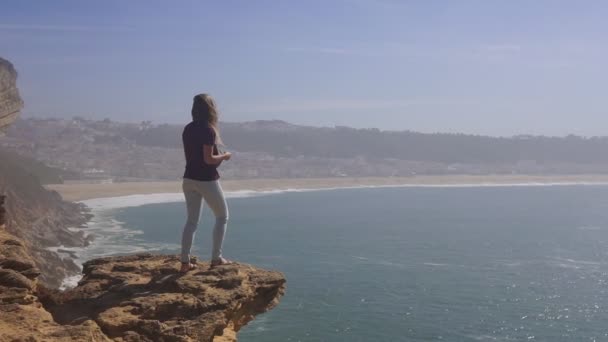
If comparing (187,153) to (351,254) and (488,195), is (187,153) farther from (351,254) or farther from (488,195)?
(488,195)

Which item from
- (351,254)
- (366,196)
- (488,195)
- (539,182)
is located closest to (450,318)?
(351,254)

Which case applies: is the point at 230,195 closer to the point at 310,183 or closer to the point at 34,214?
the point at 310,183

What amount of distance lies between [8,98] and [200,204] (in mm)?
23363

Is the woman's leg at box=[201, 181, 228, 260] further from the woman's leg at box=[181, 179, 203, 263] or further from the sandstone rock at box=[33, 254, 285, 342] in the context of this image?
the sandstone rock at box=[33, 254, 285, 342]

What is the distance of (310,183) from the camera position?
104312 millimetres

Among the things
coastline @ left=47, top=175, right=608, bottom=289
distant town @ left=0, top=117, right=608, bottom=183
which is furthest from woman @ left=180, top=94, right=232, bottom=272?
distant town @ left=0, top=117, right=608, bottom=183

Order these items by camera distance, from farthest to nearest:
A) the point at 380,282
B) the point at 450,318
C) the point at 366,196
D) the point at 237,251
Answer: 1. the point at 366,196
2. the point at 237,251
3. the point at 380,282
4. the point at 450,318

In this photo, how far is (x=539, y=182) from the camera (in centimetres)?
11781

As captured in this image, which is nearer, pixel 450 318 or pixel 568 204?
pixel 450 318

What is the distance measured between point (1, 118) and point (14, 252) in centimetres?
2161

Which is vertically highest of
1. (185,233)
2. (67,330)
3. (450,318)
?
(185,233)

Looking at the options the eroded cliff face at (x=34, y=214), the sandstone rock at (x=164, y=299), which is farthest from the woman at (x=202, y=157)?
the eroded cliff face at (x=34, y=214)

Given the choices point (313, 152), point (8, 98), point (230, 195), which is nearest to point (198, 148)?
point (8, 98)

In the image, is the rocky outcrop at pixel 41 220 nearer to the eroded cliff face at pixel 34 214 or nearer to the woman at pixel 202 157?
the eroded cliff face at pixel 34 214
